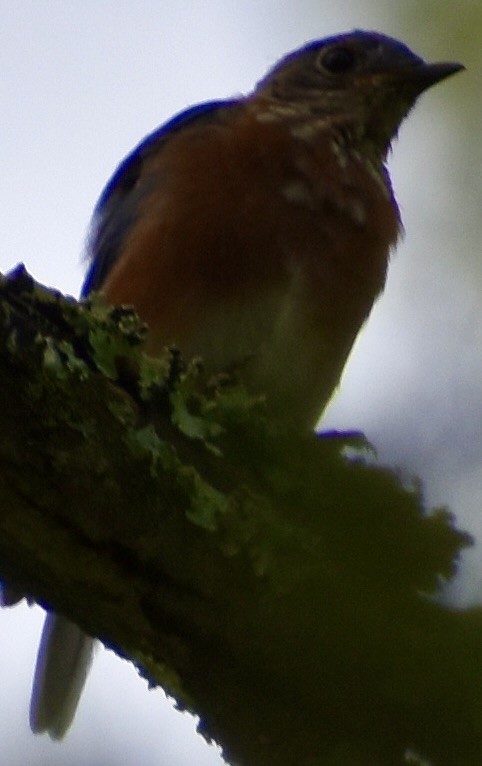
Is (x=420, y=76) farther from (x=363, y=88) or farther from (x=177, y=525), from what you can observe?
(x=177, y=525)

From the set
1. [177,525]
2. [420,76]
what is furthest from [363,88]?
[177,525]

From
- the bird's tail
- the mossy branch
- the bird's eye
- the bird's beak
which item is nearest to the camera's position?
the mossy branch

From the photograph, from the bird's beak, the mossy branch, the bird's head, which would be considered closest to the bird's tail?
the mossy branch

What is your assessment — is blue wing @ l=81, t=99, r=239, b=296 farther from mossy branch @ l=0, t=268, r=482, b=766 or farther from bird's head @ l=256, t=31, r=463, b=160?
mossy branch @ l=0, t=268, r=482, b=766

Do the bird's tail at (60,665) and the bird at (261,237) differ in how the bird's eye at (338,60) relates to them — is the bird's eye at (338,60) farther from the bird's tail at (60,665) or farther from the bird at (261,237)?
the bird's tail at (60,665)

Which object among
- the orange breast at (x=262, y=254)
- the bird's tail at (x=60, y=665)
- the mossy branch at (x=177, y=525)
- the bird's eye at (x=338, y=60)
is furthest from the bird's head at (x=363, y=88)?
the mossy branch at (x=177, y=525)

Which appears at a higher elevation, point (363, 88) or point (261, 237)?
point (363, 88)
